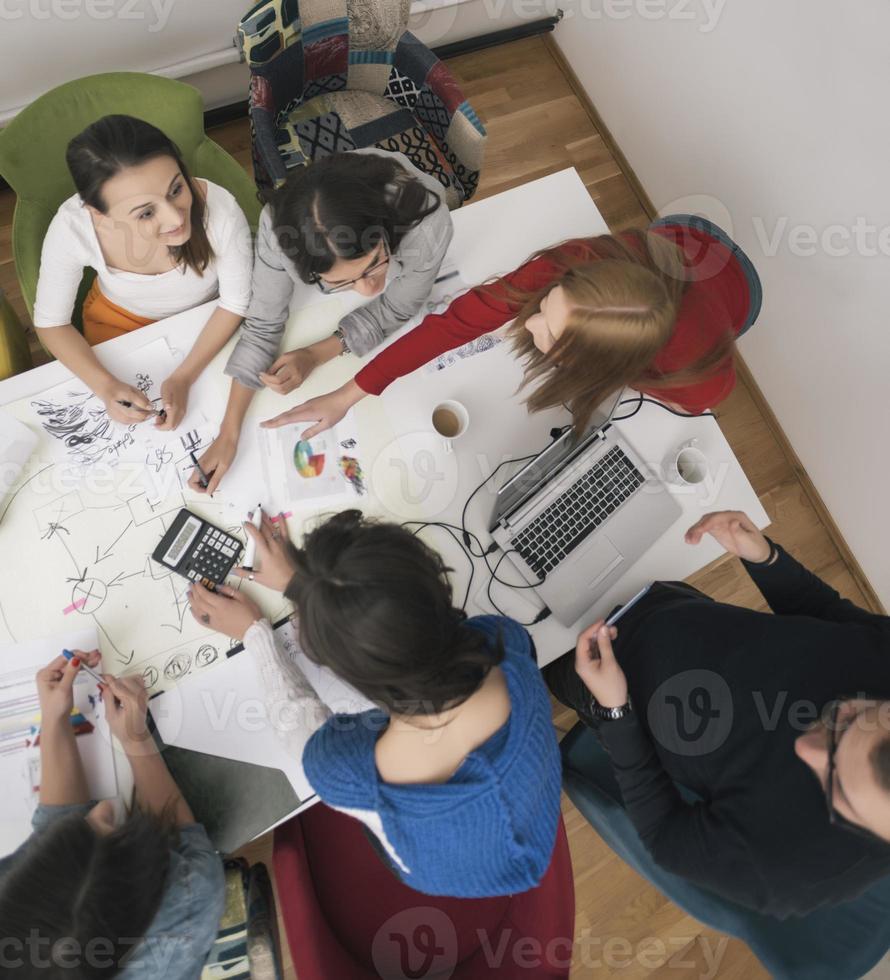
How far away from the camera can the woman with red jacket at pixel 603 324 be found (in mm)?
1073

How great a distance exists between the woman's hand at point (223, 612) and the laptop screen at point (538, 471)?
473 millimetres

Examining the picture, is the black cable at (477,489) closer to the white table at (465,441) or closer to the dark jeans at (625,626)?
the white table at (465,441)

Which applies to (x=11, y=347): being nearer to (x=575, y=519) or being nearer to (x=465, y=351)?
(x=465, y=351)

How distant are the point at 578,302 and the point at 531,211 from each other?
0.46 m

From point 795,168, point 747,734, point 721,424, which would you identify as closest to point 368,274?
point 747,734

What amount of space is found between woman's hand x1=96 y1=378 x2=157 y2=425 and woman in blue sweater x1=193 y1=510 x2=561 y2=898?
0.48 metres

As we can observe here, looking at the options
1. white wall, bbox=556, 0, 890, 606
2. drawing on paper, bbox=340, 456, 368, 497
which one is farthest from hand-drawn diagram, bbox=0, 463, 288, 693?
white wall, bbox=556, 0, 890, 606

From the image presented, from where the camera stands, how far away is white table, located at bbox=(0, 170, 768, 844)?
1.23 meters

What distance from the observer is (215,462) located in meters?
1.19

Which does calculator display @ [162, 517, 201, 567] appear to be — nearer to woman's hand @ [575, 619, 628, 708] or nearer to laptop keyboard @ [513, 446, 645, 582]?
laptop keyboard @ [513, 446, 645, 582]

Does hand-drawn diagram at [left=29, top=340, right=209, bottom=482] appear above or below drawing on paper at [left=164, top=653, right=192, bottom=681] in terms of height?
above

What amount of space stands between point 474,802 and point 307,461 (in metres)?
0.67

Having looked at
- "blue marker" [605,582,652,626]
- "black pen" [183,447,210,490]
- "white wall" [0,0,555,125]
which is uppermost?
"white wall" [0,0,555,125]

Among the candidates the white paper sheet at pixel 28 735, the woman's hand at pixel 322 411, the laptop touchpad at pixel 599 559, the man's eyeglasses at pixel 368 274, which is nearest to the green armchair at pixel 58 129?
the man's eyeglasses at pixel 368 274
